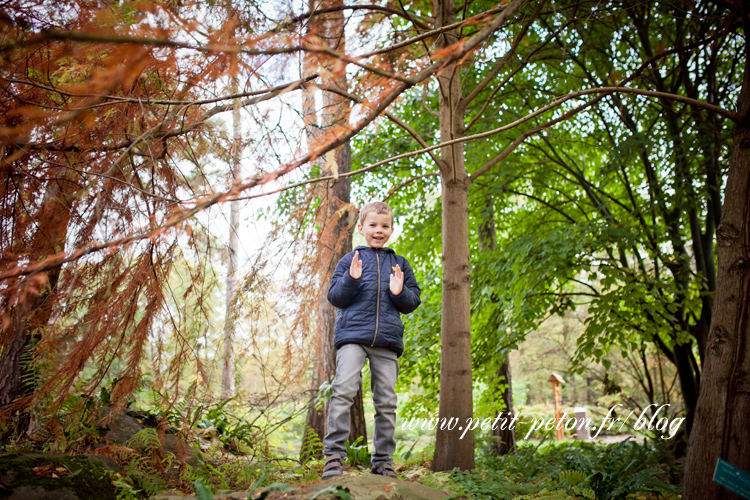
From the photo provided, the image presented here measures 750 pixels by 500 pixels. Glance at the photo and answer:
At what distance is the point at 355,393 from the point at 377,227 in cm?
122

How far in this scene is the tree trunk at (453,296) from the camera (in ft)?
12.6

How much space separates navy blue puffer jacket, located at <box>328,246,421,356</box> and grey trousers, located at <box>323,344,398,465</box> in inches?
3.5

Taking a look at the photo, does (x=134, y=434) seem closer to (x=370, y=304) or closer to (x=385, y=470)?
(x=385, y=470)

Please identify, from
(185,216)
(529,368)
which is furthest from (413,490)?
(529,368)

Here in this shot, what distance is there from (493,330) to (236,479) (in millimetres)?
4123

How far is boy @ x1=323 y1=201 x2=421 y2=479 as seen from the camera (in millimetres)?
3314

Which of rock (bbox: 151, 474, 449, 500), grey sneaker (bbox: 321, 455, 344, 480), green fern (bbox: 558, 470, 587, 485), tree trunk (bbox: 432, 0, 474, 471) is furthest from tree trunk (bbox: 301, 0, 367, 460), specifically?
green fern (bbox: 558, 470, 587, 485)

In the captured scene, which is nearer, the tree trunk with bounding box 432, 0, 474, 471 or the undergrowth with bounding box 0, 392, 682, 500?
the undergrowth with bounding box 0, 392, 682, 500

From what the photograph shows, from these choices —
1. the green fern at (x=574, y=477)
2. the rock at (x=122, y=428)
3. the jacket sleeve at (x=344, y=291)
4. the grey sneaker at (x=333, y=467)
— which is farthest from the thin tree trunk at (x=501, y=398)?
the rock at (x=122, y=428)

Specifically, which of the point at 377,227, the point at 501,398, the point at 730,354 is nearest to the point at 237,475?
the point at 377,227

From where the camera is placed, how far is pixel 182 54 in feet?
8.68

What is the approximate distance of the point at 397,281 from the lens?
3.53m

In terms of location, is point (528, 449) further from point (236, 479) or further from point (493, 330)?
point (236, 479)

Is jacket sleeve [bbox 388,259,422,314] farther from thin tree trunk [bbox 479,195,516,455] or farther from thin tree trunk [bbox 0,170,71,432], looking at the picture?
thin tree trunk [bbox 479,195,516,455]
